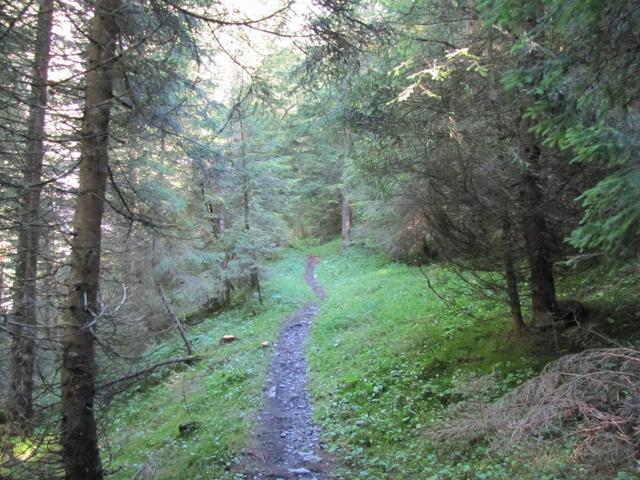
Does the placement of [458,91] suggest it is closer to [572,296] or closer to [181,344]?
[572,296]

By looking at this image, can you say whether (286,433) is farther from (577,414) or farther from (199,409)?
(577,414)

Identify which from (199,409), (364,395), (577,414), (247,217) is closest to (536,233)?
(577,414)

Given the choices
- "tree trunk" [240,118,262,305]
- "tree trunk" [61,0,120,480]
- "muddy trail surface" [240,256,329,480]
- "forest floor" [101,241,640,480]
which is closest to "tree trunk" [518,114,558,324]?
"forest floor" [101,241,640,480]

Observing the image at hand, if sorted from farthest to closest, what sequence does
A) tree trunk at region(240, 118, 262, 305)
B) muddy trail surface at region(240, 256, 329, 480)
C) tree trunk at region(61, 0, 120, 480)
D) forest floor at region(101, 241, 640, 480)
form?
tree trunk at region(240, 118, 262, 305)
muddy trail surface at region(240, 256, 329, 480)
forest floor at region(101, 241, 640, 480)
tree trunk at region(61, 0, 120, 480)

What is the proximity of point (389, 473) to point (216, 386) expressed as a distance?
20.1 feet

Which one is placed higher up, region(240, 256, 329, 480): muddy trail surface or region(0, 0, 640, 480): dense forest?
region(0, 0, 640, 480): dense forest

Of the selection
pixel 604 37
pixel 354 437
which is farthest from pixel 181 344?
pixel 604 37

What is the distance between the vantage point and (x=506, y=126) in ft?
24.2

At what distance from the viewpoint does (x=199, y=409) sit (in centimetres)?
940

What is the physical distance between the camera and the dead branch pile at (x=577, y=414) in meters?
4.01

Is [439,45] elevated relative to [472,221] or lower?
elevated

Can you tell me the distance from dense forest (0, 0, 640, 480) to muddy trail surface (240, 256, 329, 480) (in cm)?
5

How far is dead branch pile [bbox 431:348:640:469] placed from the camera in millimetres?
4012

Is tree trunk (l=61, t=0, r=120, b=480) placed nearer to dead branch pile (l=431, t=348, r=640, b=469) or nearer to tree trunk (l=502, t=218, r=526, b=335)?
dead branch pile (l=431, t=348, r=640, b=469)
